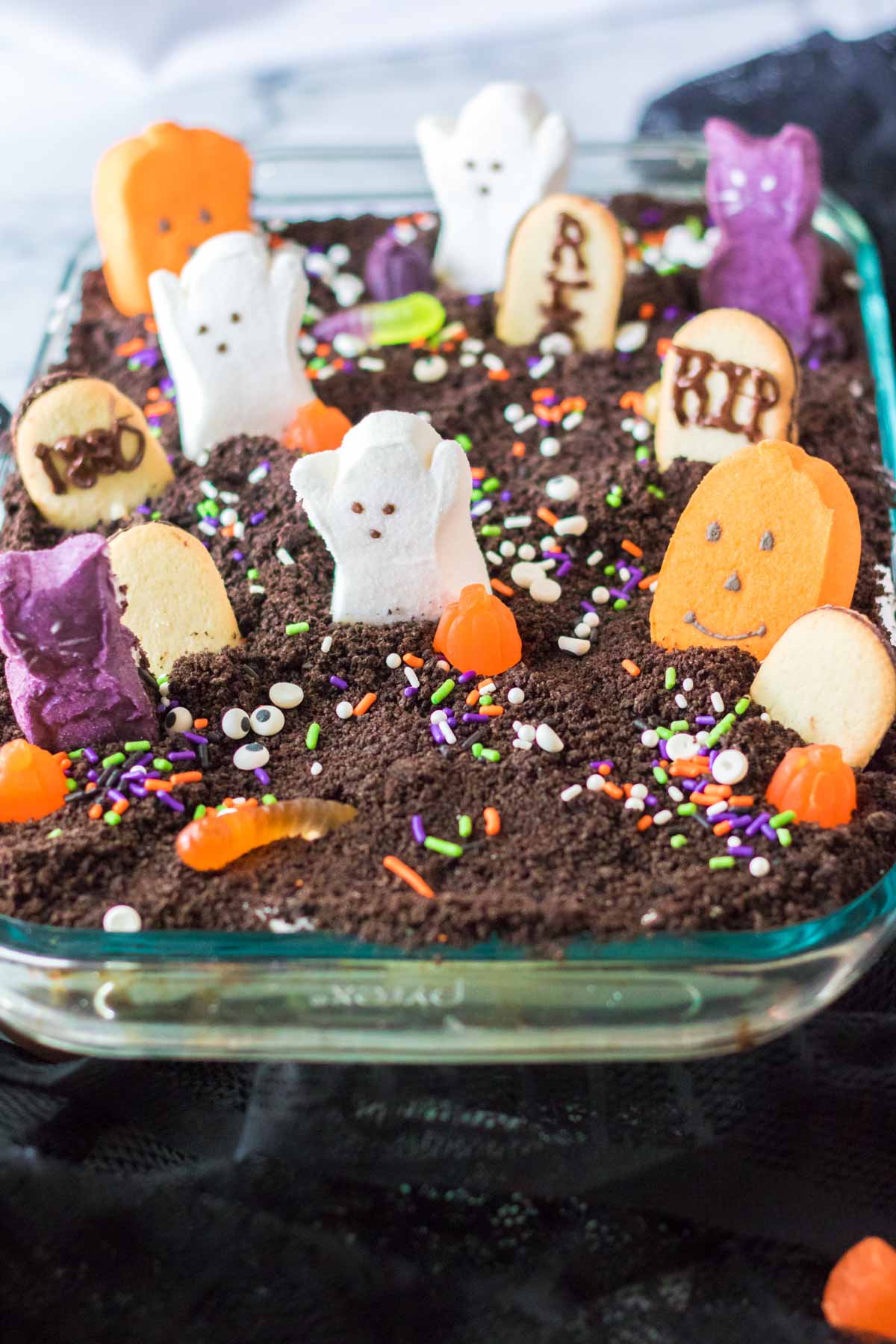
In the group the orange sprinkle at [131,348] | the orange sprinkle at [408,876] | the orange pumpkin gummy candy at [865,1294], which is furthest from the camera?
the orange sprinkle at [131,348]

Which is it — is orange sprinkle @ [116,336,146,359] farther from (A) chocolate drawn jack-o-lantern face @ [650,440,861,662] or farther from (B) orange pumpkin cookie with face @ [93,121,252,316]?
(A) chocolate drawn jack-o-lantern face @ [650,440,861,662]

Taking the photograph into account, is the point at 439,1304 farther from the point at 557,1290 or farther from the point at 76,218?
the point at 76,218

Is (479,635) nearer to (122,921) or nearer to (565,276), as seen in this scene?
(122,921)

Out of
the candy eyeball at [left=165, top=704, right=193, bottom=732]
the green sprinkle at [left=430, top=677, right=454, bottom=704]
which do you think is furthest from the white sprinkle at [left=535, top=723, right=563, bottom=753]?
the candy eyeball at [left=165, top=704, right=193, bottom=732]

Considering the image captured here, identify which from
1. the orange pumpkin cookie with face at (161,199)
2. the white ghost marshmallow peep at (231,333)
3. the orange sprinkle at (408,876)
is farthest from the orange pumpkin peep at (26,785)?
the orange pumpkin cookie with face at (161,199)

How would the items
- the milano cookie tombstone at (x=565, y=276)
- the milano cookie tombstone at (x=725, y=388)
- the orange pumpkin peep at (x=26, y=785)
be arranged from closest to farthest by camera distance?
the orange pumpkin peep at (x=26, y=785), the milano cookie tombstone at (x=725, y=388), the milano cookie tombstone at (x=565, y=276)

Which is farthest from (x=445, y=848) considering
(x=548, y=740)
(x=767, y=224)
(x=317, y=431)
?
(x=767, y=224)

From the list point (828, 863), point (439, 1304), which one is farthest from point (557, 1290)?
point (828, 863)

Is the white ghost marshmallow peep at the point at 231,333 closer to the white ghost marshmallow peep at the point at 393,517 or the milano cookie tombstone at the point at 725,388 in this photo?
the white ghost marshmallow peep at the point at 393,517
